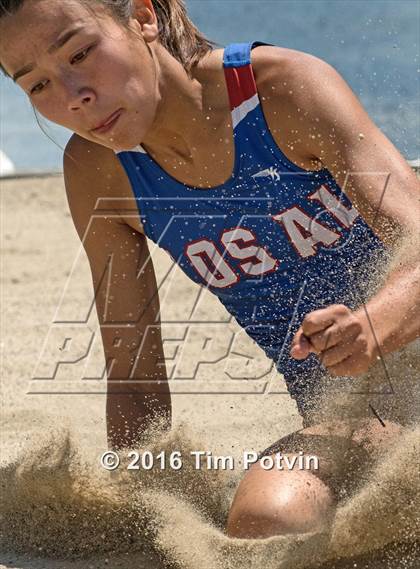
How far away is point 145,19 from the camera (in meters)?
1.92

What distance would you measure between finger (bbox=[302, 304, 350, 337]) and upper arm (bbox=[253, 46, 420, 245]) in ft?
1.22

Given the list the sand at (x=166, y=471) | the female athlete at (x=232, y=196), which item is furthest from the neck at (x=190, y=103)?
the sand at (x=166, y=471)

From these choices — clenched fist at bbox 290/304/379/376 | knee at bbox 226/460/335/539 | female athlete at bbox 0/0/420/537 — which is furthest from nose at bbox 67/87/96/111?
knee at bbox 226/460/335/539

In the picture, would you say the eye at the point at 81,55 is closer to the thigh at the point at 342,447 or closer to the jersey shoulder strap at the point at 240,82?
the jersey shoulder strap at the point at 240,82

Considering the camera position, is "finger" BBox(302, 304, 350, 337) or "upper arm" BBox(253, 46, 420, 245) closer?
"finger" BBox(302, 304, 350, 337)

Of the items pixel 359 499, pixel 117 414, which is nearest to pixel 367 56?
pixel 117 414

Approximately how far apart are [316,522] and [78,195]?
945 millimetres

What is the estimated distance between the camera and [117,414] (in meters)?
2.31

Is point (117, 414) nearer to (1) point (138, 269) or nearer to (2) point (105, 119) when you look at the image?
(1) point (138, 269)

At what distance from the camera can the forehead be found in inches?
68.2

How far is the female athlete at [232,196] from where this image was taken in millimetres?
1746

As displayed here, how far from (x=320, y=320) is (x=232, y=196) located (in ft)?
2.31

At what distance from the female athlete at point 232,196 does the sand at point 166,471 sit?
3.1 inches

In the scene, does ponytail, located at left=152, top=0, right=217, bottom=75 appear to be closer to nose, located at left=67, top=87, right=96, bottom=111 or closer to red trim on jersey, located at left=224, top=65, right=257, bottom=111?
red trim on jersey, located at left=224, top=65, right=257, bottom=111
